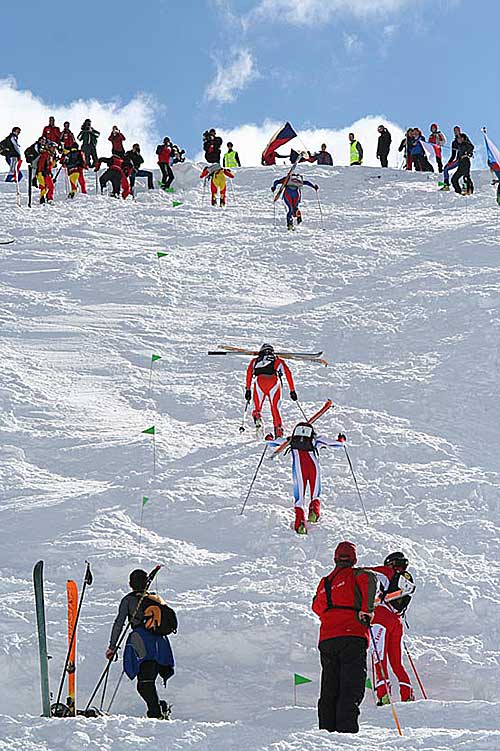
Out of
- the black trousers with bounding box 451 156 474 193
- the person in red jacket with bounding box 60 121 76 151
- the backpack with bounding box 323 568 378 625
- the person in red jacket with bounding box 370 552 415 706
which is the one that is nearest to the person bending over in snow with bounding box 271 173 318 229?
the black trousers with bounding box 451 156 474 193

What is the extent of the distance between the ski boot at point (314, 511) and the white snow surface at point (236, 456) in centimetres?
10

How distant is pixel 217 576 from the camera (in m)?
9.09

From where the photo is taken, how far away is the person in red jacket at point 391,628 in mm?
7539

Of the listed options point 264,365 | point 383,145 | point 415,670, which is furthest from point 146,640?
point 383,145

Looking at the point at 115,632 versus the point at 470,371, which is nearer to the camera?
the point at 115,632

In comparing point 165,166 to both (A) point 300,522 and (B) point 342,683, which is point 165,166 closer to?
(A) point 300,522

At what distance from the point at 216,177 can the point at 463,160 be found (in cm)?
629

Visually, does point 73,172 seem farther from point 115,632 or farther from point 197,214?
point 115,632

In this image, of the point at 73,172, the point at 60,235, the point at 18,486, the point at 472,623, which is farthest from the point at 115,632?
the point at 73,172

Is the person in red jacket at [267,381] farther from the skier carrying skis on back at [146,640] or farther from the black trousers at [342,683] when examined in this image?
the black trousers at [342,683]

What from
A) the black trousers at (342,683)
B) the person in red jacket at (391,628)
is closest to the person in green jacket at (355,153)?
the person in red jacket at (391,628)

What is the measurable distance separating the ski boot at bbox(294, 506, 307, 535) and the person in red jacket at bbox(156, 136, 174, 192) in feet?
58.9

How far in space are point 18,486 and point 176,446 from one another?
6.71 feet

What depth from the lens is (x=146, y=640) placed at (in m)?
7.10
